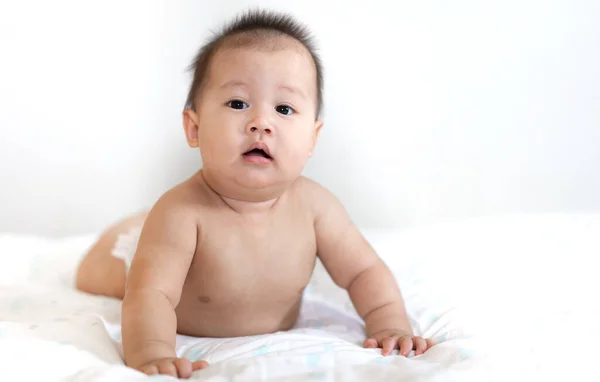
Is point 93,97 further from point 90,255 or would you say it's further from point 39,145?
point 90,255

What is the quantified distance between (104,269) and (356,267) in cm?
49

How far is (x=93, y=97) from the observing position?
205 cm

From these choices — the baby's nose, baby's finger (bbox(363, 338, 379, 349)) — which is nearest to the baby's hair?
the baby's nose

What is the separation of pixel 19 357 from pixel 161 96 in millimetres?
1308

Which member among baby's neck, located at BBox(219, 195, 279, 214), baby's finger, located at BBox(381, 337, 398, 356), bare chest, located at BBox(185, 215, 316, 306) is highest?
baby's neck, located at BBox(219, 195, 279, 214)

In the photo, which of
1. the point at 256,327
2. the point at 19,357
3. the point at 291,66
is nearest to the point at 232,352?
the point at 256,327

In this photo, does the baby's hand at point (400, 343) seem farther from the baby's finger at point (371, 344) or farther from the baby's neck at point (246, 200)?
the baby's neck at point (246, 200)

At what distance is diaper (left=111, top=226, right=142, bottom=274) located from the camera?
4.66 feet

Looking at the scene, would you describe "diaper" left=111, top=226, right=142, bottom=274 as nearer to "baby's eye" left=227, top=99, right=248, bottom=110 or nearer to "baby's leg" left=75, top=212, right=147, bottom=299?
→ "baby's leg" left=75, top=212, right=147, bottom=299

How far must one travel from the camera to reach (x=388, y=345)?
1.02 meters

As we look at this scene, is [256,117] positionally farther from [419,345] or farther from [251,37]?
[419,345]

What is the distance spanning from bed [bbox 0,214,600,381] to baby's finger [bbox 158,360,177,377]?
1.1 inches

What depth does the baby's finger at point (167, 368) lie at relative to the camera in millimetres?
875

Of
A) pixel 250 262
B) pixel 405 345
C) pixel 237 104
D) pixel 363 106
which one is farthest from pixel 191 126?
pixel 363 106
